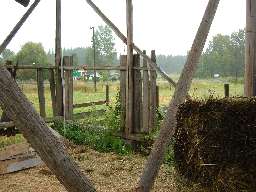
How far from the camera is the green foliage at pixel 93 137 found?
7.20 m

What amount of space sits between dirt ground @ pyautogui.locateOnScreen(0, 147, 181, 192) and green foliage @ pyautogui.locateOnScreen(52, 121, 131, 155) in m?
0.35

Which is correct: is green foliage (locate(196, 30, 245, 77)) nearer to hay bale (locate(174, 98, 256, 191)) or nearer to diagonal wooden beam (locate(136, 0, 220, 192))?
hay bale (locate(174, 98, 256, 191))

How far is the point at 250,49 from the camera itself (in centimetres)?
486

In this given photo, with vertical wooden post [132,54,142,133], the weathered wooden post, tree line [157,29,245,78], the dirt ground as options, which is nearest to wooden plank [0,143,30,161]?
the dirt ground

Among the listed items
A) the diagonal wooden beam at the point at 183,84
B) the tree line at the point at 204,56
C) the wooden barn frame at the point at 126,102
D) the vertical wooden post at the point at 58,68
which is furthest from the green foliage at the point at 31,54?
the diagonal wooden beam at the point at 183,84

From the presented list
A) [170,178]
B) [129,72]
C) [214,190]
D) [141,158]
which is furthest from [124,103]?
[214,190]

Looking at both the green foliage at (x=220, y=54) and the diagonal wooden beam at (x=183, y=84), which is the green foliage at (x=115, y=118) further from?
the green foliage at (x=220, y=54)

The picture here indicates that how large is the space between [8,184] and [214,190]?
2.75m

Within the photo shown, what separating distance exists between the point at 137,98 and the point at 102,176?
188 cm

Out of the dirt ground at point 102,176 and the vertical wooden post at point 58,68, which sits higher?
the vertical wooden post at point 58,68

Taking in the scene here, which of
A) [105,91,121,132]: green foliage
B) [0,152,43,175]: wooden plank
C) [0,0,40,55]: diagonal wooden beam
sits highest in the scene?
[0,0,40,55]: diagonal wooden beam

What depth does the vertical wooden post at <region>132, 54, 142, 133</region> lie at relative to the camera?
281 inches

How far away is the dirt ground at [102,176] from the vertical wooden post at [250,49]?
151cm

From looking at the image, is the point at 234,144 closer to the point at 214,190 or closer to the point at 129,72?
the point at 214,190
